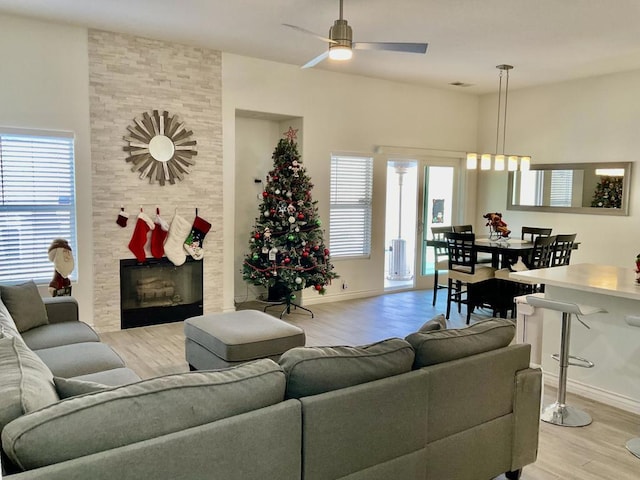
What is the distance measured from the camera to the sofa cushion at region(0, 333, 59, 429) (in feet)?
4.69

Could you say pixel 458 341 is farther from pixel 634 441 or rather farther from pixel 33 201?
pixel 33 201

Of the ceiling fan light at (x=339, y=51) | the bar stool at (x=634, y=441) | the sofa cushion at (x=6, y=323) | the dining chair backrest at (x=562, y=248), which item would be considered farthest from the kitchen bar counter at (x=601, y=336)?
the sofa cushion at (x=6, y=323)

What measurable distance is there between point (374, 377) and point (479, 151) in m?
7.11

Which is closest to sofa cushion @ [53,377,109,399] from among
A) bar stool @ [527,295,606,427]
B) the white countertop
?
bar stool @ [527,295,606,427]

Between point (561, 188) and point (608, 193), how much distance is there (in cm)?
67

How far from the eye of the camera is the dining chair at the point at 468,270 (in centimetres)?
597

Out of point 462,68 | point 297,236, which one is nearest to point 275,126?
point 297,236

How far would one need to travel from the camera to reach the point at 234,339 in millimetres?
3521

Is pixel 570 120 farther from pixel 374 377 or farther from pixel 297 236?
pixel 374 377

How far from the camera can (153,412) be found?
1523 mm

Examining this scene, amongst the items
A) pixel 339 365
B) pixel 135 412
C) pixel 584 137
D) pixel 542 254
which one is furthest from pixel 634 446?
pixel 584 137

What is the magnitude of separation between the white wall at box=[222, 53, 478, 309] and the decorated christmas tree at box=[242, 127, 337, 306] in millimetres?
444

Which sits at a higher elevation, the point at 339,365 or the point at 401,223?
the point at 401,223

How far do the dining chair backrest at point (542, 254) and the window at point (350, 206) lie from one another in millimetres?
2329
